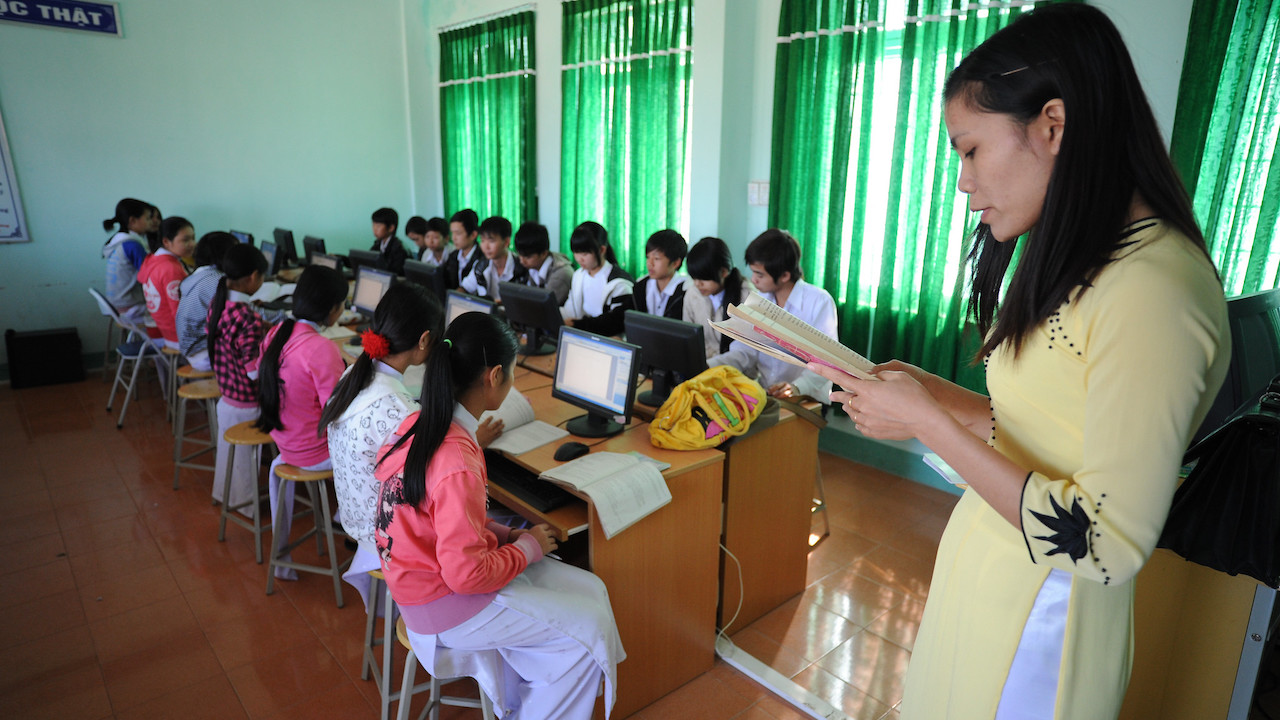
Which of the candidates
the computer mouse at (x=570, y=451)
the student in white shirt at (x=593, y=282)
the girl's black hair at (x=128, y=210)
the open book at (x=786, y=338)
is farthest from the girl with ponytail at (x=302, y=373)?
the girl's black hair at (x=128, y=210)

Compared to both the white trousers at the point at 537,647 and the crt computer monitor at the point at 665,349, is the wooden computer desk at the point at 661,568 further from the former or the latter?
the crt computer monitor at the point at 665,349

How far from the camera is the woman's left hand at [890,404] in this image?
848mm

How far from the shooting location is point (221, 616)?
102 inches

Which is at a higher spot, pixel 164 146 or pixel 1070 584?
pixel 164 146

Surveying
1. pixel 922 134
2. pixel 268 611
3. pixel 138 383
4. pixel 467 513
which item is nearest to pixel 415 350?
pixel 467 513

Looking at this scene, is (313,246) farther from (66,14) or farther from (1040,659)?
(1040,659)

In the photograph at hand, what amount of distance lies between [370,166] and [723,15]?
412 centimetres

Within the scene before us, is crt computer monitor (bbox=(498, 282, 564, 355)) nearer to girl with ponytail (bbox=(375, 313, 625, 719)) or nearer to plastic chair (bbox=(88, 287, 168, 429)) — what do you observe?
girl with ponytail (bbox=(375, 313, 625, 719))

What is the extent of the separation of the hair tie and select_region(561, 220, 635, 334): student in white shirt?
1973mm

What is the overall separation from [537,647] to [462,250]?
13.4 ft

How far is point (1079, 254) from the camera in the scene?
0.75 meters

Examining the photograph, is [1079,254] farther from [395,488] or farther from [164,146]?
[164,146]

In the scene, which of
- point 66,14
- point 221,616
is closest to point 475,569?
point 221,616

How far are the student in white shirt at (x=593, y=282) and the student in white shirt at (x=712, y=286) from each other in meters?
0.65
